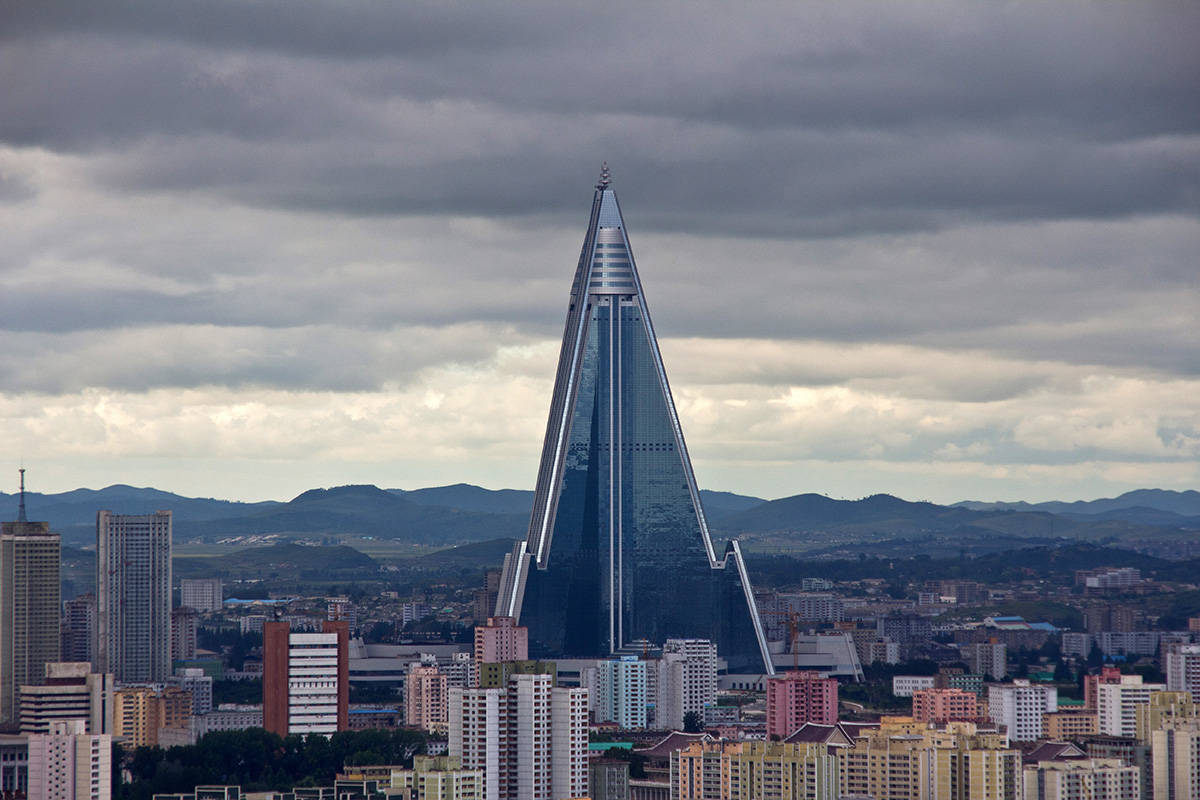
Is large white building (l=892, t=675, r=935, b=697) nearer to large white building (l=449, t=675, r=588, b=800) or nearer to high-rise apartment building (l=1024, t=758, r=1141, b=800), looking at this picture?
high-rise apartment building (l=1024, t=758, r=1141, b=800)

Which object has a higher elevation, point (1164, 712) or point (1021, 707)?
point (1164, 712)

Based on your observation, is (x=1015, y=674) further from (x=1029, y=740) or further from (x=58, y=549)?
(x=58, y=549)

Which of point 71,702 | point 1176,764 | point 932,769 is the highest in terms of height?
point 71,702

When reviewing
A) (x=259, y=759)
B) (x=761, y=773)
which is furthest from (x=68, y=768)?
(x=761, y=773)

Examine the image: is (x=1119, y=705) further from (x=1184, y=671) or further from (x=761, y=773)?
(x=761, y=773)

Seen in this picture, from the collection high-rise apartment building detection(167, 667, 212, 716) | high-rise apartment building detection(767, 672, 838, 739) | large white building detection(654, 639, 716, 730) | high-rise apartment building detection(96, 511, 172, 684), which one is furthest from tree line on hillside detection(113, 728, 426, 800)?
high-rise apartment building detection(96, 511, 172, 684)
